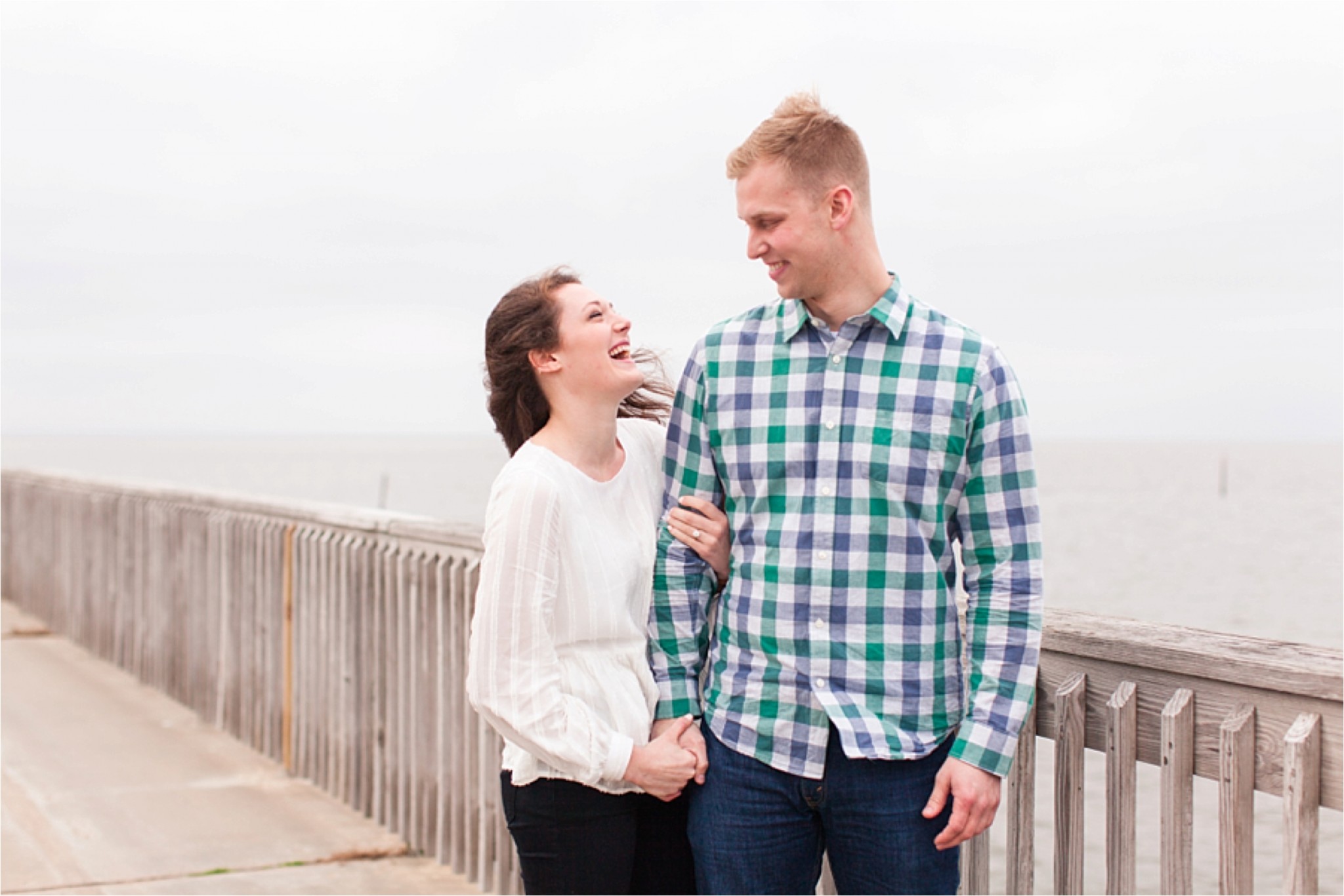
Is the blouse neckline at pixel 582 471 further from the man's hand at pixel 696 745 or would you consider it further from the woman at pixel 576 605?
the man's hand at pixel 696 745

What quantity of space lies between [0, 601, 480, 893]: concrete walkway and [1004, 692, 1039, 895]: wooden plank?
2.35 metres

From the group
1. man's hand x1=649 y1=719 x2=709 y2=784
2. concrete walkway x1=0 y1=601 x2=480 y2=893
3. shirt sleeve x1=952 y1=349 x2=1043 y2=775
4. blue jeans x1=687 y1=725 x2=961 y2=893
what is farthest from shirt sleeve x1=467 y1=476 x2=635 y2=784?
concrete walkway x1=0 y1=601 x2=480 y2=893

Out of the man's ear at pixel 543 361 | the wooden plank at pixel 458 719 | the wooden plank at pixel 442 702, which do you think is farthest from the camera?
the wooden plank at pixel 442 702

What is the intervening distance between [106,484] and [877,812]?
761 centimetres

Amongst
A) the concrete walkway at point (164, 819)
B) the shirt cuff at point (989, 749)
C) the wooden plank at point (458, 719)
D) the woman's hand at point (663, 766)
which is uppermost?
the shirt cuff at point (989, 749)

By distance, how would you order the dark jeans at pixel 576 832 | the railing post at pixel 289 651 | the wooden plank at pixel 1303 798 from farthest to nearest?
the railing post at pixel 289 651 < the dark jeans at pixel 576 832 < the wooden plank at pixel 1303 798

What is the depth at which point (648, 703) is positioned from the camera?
8.54 feet

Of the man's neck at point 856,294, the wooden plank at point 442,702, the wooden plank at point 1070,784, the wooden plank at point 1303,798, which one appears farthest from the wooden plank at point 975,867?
the wooden plank at point 442,702

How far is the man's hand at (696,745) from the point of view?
98.0 inches

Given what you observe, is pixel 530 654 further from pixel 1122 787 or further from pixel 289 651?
Result: pixel 289 651

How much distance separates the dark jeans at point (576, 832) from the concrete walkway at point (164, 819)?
2.03 metres

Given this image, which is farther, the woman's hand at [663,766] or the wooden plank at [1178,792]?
the woman's hand at [663,766]

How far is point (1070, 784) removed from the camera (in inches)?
101

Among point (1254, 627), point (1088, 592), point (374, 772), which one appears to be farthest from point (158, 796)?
point (1088, 592)
